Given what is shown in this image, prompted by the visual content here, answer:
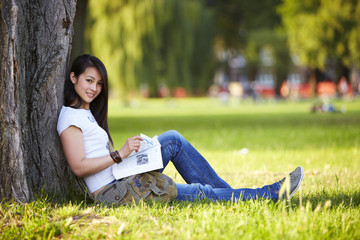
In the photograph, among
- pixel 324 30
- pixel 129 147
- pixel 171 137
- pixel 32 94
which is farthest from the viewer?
pixel 324 30

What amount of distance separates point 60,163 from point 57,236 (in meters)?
0.87

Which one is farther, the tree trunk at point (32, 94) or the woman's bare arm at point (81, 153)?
the woman's bare arm at point (81, 153)

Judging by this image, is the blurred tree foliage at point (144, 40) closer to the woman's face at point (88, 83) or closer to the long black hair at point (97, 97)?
the long black hair at point (97, 97)

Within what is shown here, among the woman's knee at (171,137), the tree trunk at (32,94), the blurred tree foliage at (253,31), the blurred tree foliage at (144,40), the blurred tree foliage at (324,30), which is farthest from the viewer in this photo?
the blurred tree foliage at (253,31)

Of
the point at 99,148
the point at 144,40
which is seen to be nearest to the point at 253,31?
the point at 144,40

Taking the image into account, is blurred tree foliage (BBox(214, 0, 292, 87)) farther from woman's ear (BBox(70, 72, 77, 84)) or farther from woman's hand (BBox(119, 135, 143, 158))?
woman's hand (BBox(119, 135, 143, 158))

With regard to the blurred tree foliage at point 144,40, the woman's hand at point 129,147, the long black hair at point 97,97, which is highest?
the blurred tree foliage at point 144,40

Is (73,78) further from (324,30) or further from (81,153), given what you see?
(324,30)

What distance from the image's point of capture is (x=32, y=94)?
3232 mm

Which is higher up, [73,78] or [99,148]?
[73,78]

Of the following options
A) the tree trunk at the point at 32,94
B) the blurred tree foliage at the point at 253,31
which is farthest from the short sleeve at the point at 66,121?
the blurred tree foliage at the point at 253,31

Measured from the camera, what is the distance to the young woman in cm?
317

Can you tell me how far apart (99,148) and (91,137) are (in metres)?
0.11

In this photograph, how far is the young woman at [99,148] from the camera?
3.17m
